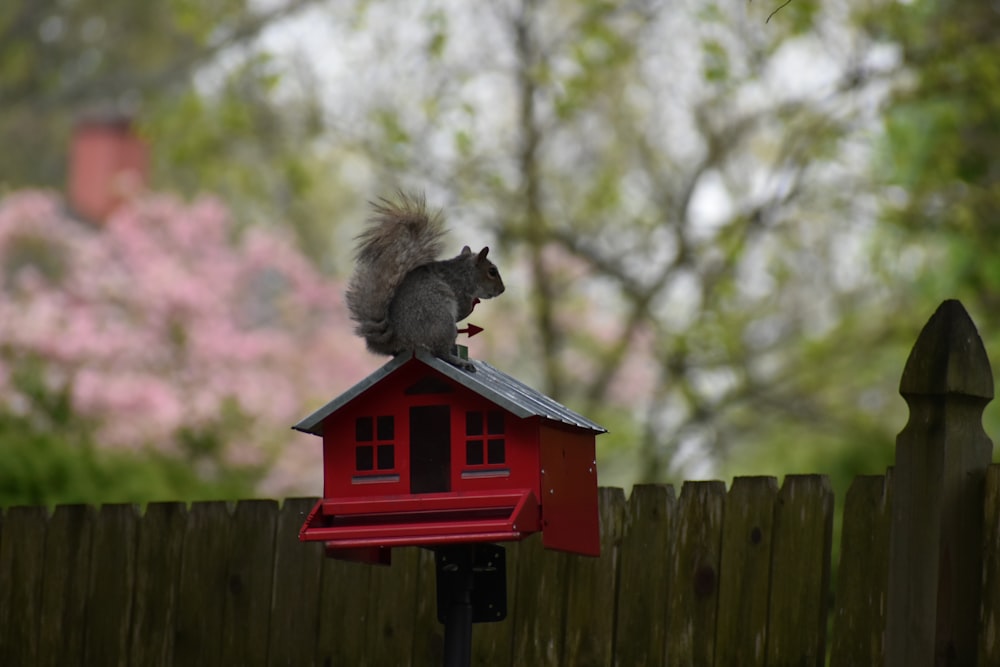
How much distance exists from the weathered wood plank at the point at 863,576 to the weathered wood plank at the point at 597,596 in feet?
1.65

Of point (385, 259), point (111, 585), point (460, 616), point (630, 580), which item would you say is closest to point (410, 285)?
point (385, 259)

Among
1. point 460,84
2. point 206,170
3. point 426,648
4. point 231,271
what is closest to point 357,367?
A: point 231,271

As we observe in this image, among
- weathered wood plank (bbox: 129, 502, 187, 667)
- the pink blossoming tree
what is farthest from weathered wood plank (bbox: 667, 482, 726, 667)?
the pink blossoming tree

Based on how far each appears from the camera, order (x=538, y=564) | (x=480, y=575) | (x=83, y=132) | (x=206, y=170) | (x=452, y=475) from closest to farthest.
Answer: (x=452, y=475)
(x=480, y=575)
(x=538, y=564)
(x=206, y=170)
(x=83, y=132)

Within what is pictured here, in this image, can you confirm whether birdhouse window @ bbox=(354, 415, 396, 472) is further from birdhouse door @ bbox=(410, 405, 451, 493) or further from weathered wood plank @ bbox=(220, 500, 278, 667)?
weathered wood plank @ bbox=(220, 500, 278, 667)

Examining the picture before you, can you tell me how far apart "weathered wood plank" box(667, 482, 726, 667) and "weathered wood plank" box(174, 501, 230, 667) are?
116 cm

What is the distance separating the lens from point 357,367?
10.5m

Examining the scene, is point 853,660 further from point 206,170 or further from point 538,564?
point 206,170

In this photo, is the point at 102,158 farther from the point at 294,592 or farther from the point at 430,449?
the point at 430,449

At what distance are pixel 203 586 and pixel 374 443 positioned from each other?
1.14 m

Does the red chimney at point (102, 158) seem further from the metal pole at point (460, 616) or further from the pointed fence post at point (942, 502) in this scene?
the pointed fence post at point (942, 502)

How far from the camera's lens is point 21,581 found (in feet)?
12.0

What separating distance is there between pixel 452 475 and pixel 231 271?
7.97 m

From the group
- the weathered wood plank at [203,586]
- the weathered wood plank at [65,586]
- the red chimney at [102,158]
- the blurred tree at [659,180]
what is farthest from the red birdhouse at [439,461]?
the red chimney at [102,158]
